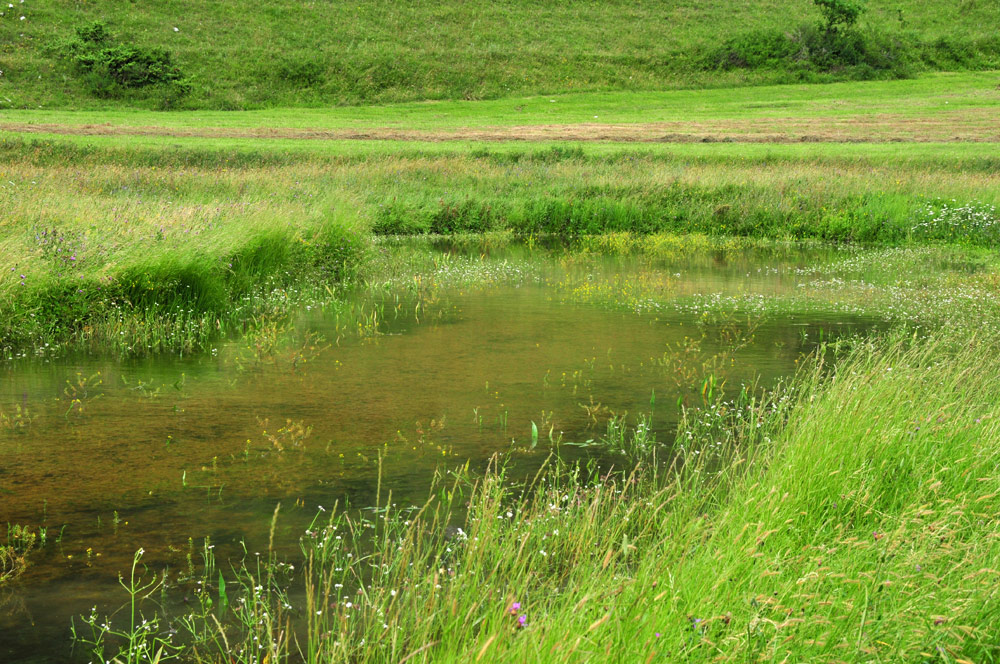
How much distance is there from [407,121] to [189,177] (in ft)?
81.8

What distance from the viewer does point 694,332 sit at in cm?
1366

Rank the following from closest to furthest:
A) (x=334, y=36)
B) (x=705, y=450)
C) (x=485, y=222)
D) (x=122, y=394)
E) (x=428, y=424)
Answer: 1. (x=705, y=450)
2. (x=428, y=424)
3. (x=122, y=394)
4. (x=485, y=222)
5. (x=334, y=36)

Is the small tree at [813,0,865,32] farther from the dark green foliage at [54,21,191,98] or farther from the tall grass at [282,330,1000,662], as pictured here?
the tall grass at [282,330,1000,662]

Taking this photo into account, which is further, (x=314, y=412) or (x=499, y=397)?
(x=499, y=397)

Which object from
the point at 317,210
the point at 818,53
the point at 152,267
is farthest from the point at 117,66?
the point at 152,267

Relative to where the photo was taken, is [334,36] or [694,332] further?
[334,36]

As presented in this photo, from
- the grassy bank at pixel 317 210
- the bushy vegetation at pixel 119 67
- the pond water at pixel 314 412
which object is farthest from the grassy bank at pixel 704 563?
the bushy vegetation at pixel 119 67

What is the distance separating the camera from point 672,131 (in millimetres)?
41969

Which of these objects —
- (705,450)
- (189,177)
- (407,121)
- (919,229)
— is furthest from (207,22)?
(705,450)

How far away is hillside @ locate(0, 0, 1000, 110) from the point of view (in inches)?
2215

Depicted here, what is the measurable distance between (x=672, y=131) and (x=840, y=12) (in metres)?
32.0

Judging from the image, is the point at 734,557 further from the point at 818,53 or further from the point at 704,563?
the point at 818,53

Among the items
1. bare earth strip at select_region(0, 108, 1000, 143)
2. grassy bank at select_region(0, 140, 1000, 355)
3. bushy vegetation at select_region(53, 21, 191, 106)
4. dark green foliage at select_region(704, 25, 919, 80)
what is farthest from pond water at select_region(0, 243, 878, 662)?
dark green foliage at select_region(704, 25, 919, 80)

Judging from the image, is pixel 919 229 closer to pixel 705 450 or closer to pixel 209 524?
pixel 705 450
